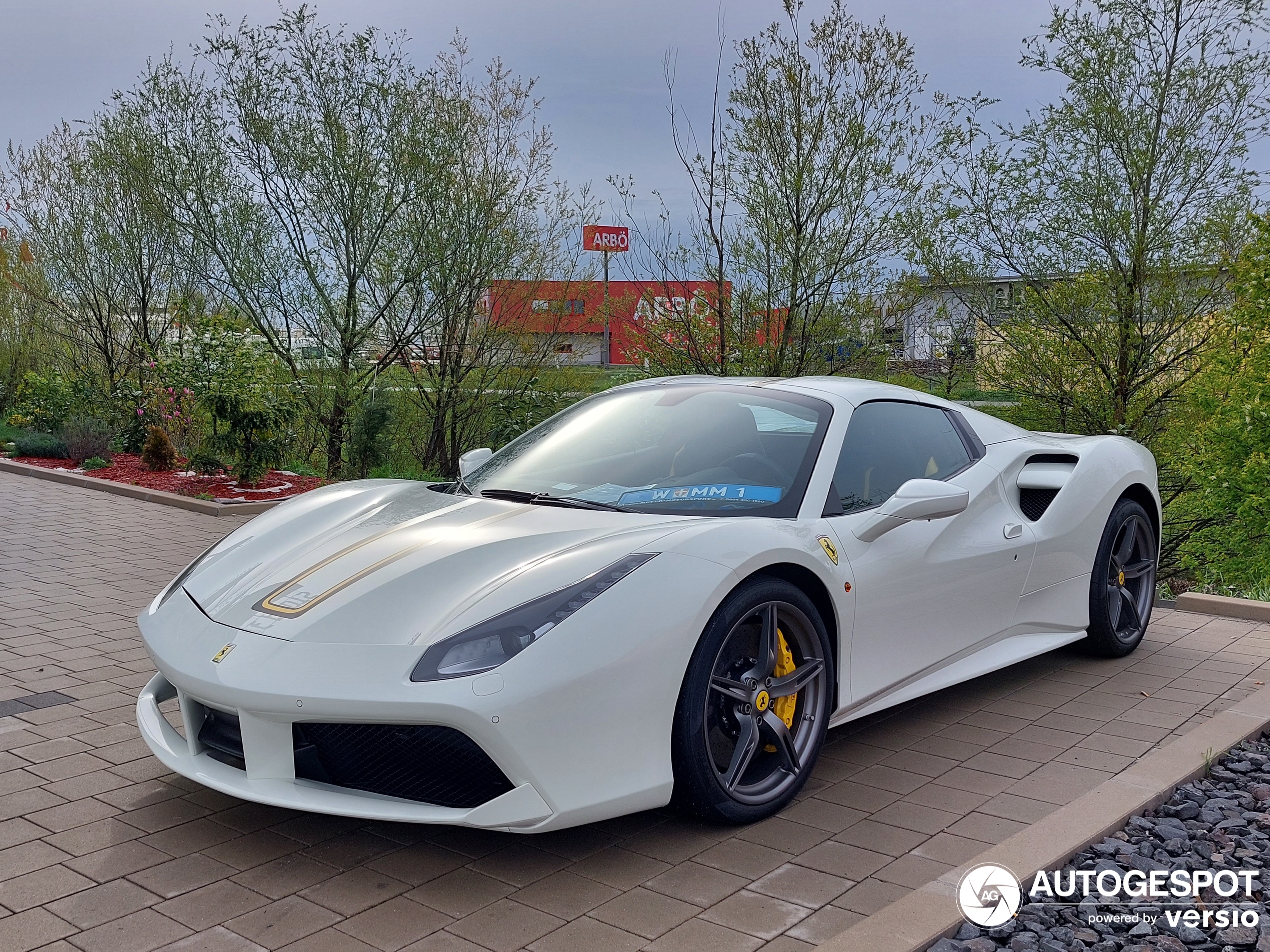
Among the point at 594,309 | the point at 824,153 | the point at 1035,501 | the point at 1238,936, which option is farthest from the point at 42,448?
the point at 1238,936

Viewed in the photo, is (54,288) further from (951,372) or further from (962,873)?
(962,873)

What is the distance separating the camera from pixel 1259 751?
3.96m

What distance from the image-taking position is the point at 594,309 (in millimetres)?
14555

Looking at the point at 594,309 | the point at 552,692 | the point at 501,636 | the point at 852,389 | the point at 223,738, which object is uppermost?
→ the point at 594,309

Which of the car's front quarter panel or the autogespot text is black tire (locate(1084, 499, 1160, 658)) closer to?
the autogespot text

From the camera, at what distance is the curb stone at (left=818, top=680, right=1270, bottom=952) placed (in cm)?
255

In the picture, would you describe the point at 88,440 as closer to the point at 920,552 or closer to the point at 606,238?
the point at 606,238

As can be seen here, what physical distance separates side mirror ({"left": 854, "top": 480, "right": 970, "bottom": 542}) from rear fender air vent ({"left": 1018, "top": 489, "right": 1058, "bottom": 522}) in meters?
1.07

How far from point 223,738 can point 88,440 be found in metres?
12.6

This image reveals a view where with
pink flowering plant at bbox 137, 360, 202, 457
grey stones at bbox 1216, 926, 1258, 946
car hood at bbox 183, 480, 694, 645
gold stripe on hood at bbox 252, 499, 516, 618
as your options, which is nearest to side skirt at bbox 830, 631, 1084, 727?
car hood at bbox 183, 480, 694, 645

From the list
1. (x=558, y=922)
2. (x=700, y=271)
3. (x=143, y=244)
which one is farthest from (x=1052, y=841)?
(x=143, y=244)

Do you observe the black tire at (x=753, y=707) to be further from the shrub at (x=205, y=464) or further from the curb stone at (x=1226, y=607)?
the shrub at (x=205, y=464)

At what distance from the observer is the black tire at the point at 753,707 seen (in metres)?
3.05

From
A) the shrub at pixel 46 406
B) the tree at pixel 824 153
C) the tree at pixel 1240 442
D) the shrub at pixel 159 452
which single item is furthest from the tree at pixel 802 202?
the shrub at pixel 46 406
